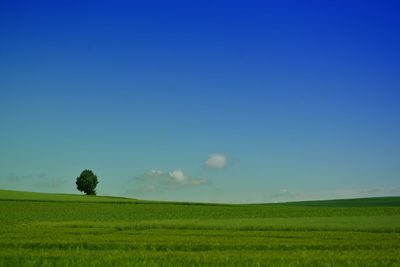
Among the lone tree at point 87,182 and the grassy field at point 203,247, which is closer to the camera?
the grassy field at point 203,247

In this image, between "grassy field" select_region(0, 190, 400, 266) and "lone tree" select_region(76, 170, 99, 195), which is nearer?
"grassy field" select_region(0, 190, 400, 266)

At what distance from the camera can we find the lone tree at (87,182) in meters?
103

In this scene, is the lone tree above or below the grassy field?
above

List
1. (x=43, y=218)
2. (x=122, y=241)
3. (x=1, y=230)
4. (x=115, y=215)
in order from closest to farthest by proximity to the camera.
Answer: (x=122, y=241) → (x=1, y=230) → (x=43, y=218) → (x=115, y=215)

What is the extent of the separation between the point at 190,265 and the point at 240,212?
137 ft

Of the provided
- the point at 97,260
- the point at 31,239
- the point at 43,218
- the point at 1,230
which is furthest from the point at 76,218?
the point at 97,260

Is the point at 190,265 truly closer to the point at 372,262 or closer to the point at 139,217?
the point at 372,262

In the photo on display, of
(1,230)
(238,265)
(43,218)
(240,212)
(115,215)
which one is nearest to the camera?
(238,265)

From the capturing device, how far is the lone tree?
103000 millimetres

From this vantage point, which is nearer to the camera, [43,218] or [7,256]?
[7,256]

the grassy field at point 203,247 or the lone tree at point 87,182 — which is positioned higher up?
the lone tree at point 87,182

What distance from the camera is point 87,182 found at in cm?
10300

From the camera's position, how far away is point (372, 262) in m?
18.8

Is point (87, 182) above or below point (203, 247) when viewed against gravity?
above
